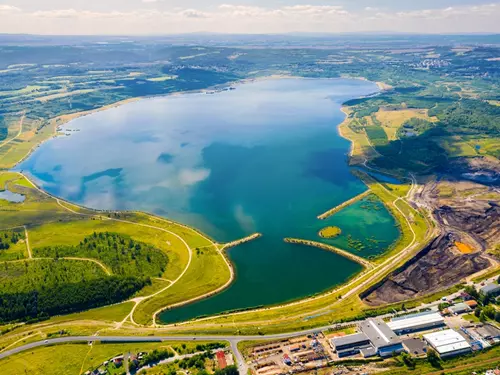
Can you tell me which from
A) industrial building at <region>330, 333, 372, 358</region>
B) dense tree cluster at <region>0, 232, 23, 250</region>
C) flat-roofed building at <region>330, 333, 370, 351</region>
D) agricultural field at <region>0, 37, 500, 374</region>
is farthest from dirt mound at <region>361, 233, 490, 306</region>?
dense tree cluster at <region>0, 232, 23, 250</region>

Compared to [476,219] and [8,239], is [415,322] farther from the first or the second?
[8,239]

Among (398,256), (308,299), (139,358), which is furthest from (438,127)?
(139,358)

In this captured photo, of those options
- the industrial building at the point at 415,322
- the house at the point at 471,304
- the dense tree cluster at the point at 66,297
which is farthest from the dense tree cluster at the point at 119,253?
the house at the point at 471,304

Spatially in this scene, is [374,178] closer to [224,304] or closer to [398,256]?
[398,256]

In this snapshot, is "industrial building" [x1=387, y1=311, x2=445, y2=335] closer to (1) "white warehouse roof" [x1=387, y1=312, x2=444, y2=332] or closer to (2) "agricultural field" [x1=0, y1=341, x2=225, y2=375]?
(1) "white warehouse roof" [x1=387, y1=312, x2=444, y2=332]

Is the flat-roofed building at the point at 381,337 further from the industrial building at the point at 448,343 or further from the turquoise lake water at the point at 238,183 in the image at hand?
the turquoise lake water at the point at 238,183

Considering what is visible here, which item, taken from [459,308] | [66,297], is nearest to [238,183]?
[66,297]

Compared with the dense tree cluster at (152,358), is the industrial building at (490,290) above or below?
above
